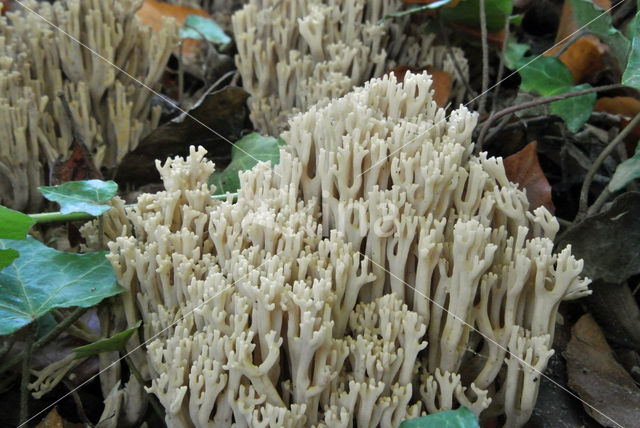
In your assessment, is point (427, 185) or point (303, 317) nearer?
point (303, 317)

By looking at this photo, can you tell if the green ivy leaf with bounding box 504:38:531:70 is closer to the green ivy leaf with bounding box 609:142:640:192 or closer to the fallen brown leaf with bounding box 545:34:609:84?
the fallen brown leaf with bounding box 545:34:609:84

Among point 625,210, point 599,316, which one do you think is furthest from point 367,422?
point 625,210

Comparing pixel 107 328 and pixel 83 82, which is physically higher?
pixel 83 82

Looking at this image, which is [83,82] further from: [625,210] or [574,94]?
[625,210]

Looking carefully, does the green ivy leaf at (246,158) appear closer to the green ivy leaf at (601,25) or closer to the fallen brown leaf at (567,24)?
the green ivy leaf at (601,25)

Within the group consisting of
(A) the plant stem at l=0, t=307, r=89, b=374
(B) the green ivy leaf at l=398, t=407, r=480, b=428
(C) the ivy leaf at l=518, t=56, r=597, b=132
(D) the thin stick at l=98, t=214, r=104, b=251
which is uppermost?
(C) the ivy leaf at l=518, t=56, r=597, b=132

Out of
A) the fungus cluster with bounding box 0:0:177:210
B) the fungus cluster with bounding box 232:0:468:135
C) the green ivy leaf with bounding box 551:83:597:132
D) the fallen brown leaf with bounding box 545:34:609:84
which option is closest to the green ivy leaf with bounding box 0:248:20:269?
the fungus cluster with bounding box 0:0:177:210
